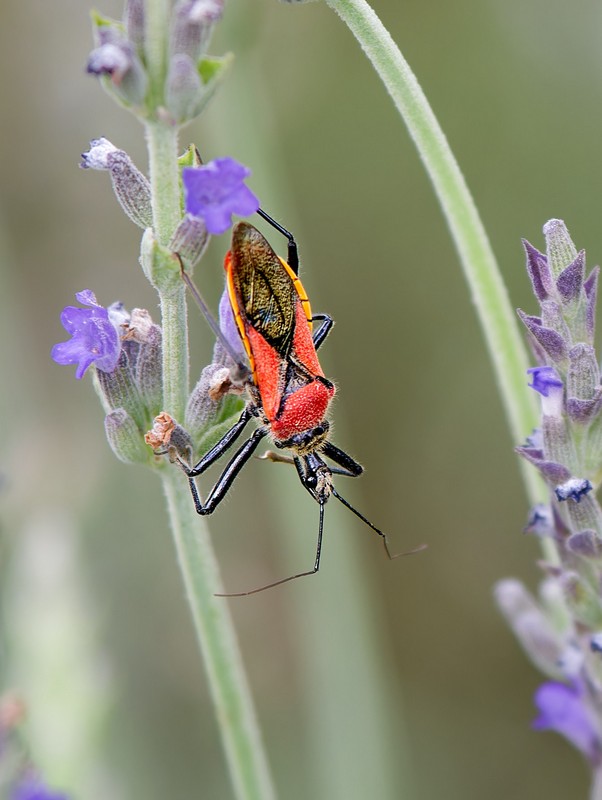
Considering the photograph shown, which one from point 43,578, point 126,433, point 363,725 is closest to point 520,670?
point 363,725

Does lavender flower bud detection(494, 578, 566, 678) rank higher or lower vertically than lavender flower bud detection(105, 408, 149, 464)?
lower

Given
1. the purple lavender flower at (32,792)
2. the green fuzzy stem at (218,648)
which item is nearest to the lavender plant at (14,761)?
the purple lavender flower at (32,792)

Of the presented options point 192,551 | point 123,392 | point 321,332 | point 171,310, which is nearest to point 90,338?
point 123,392

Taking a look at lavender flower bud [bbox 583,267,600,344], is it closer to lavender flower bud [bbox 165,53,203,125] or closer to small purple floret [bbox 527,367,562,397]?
small purple floret [bbox 527,367,562,397]


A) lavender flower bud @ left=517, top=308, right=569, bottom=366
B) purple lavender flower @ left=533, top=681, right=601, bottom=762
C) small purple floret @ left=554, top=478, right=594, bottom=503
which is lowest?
purple lavender flower @ left=533, top=681, right=601, bottom=762

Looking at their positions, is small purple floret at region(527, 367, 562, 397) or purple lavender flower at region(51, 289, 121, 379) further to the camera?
purple lavender flower at region(51, 289, 121, 379)

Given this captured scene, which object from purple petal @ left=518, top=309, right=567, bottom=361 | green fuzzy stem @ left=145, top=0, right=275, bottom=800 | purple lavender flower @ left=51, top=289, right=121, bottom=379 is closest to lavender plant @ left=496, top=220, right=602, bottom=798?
purple petal @ left=518, top=309, right=567, bottom=361

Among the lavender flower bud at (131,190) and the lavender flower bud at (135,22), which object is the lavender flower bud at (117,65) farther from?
the lavender flower bud at (131,190)

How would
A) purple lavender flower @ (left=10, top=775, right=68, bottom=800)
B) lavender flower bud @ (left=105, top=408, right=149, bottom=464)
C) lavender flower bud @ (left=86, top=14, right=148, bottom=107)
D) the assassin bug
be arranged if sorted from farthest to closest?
the assassin bug
purple lavender flower @ (left=10, top=775, right=68, bottom=800)
lavender flower bud @ (left=105, top=408, right=149, bottom=464)
lavender flower bud @ (left=86, top=14, right=148, bottom=107)
